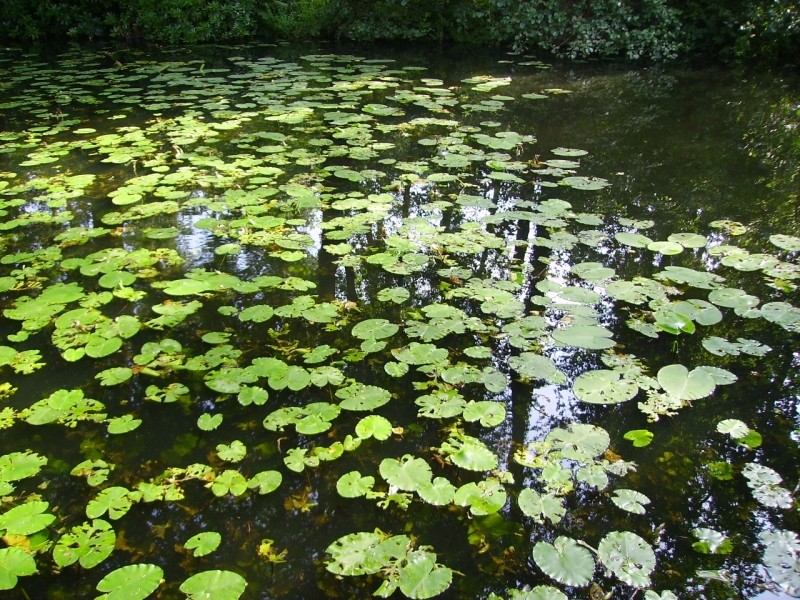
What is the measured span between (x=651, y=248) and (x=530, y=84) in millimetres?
5246

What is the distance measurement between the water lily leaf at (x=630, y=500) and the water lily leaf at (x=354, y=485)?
0.80 meters

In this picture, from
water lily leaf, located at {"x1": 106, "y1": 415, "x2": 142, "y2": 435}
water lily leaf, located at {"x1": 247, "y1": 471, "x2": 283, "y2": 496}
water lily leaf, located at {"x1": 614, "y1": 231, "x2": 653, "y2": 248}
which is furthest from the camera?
water lily leaf, located at {"x1": 614, "y1": 231, "x2": 653, "y2": 248}

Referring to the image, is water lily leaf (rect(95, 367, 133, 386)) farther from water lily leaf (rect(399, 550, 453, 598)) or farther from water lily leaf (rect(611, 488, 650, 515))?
water lily leaf (rect(611, 488, 650, 515))

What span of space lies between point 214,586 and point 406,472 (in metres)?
0.65

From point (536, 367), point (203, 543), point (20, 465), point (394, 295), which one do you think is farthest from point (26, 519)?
point (536, 367)

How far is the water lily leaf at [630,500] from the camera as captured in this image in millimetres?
1663

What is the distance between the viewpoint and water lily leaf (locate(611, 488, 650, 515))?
166cm

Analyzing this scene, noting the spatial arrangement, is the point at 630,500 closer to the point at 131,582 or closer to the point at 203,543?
the point at 203,543

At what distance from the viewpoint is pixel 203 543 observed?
1.54 m

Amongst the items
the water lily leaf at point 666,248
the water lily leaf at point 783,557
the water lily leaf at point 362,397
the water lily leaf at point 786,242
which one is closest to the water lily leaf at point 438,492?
the water lily leaf at point 362,397

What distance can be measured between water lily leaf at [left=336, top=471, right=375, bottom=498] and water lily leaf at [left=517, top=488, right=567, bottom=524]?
494 mm

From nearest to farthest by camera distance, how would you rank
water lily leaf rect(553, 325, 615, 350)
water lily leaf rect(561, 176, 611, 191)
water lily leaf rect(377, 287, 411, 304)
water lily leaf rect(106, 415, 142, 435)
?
1. water lily leaf rect(106, 415, 142, 435)
2. water lily leaf rect(553, 325, 615, 350)
3. water lily leaf rect(377, 287, 411, 304)
4. water lily leaf rect(561, 176, 611, 191)

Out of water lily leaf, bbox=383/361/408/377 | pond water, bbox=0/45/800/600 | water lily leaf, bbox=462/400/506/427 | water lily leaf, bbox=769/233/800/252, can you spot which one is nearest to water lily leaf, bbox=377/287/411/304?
pond water, bbox=0/45/800/600

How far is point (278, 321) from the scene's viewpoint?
2578 millimetres
